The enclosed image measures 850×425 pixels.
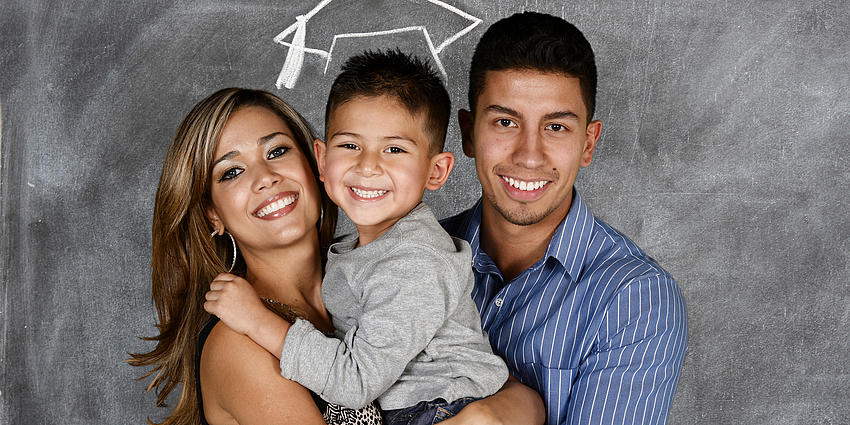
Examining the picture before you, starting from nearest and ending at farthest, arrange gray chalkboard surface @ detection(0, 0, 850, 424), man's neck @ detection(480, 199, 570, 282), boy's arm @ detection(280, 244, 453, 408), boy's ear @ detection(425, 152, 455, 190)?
boy's arm @ detection(280, 244, 453, 408) < boy's ear @ detection(425, 152, 455, 190) < man's neck @ detection(480, 199, 570, 282) < gray chalkboard surface @ detection(0, 0, 850, 424)

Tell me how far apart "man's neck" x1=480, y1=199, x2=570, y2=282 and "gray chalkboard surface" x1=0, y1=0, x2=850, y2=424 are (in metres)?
1.00

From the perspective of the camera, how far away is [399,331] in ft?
5.58

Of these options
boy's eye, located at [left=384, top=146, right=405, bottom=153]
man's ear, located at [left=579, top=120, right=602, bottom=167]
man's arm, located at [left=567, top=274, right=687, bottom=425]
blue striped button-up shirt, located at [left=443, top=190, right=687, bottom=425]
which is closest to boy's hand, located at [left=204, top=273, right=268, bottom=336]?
boy's eye, located at [left=384, top=146, right=405, bottom=153]

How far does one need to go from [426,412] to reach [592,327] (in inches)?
19.6

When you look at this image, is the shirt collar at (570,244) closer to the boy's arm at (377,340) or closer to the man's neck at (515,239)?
the man's neck at (515,239)

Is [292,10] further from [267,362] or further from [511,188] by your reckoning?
[267,362]

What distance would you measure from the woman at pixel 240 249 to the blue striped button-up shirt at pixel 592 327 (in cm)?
12

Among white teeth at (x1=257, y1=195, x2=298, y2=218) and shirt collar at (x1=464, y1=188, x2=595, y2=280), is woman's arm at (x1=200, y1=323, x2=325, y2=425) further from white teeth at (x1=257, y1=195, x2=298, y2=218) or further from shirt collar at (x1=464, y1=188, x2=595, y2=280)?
shirt collar at (x1=464, y1=188, x2=595, y2=280)

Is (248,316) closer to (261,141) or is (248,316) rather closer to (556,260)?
(261,141)

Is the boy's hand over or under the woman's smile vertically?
under

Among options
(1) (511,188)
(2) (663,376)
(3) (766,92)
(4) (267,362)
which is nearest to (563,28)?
(1) (511,188)

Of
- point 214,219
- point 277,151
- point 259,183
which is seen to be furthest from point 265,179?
point 214,219

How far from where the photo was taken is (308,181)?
2.12 meters

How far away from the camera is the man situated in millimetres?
2021
